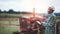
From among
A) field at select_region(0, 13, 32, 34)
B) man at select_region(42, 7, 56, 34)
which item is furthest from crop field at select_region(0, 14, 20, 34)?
man at select_region(42, 7, 56, 34)

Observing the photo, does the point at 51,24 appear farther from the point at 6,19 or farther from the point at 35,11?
the point at 6,19

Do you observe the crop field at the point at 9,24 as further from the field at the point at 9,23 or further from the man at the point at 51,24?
the man at the point at 51,24

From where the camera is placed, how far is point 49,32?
301cm

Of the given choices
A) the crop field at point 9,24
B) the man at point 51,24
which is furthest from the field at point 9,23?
the man at point 51,24

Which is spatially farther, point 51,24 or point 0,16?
point 0,16

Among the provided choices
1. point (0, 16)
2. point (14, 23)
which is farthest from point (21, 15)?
point (0, 16)

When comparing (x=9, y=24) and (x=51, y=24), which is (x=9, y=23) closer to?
(x=9, y=24)

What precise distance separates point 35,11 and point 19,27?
1.53 feet

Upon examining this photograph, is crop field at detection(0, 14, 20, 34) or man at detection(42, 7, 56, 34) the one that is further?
crop field at detection(0, 14, 20, 34)

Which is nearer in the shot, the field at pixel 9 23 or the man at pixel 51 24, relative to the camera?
the man at pixel 51 24

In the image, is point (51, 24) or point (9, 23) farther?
point (9, 23)

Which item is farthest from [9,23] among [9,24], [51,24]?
[51,24]

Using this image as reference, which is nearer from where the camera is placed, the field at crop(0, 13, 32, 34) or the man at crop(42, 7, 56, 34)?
the man at crop(42, 7, 56, 34)

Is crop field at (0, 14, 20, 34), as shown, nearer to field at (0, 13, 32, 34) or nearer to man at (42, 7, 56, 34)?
field at (0, 13, 32, 34)
